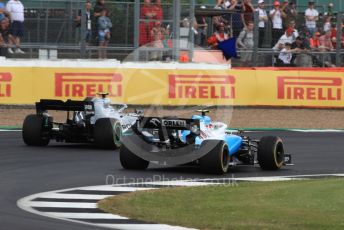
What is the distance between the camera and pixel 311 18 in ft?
89.8

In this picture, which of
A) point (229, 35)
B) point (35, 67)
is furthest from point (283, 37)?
point (35, 67)

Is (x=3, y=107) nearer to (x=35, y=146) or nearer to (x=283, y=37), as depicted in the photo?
(x=35, y=146)

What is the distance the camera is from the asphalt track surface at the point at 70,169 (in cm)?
1164

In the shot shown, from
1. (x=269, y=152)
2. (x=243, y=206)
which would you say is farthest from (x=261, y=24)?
(x=243, y=206)

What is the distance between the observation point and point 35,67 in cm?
2473

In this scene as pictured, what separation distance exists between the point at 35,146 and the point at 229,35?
845 centimetres

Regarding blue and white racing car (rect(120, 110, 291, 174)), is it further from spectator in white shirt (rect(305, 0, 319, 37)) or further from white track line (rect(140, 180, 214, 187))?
spectator in white shirt (rect(305, 0, 319, 37))

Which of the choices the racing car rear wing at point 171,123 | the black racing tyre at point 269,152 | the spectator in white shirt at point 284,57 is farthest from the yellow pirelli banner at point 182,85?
the racing car rear wing at point 171,123

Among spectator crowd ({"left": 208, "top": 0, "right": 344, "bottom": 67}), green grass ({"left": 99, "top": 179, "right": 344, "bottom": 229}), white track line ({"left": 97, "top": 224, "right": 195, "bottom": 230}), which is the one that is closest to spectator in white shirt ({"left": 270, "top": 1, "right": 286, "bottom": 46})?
spectator crowd ({"left": 208, "top": 0, "right": 344, "bottom": 67})

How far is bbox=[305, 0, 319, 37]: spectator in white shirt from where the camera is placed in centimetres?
2739

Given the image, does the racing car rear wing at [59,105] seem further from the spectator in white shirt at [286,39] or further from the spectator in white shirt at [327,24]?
the spectator in white shirt at [327,24]

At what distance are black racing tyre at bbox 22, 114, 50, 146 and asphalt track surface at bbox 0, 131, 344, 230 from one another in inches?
7.4

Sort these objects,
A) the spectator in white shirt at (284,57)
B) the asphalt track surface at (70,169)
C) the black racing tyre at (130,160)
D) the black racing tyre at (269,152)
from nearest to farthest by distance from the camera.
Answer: the asphalt track surface at (70,169) → the black racing tyre at (130,160) → the black racing tyre at (269,152) → the spectator in white shirt at (284,57)

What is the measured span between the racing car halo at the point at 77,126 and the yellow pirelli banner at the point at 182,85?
4684 millimetres
